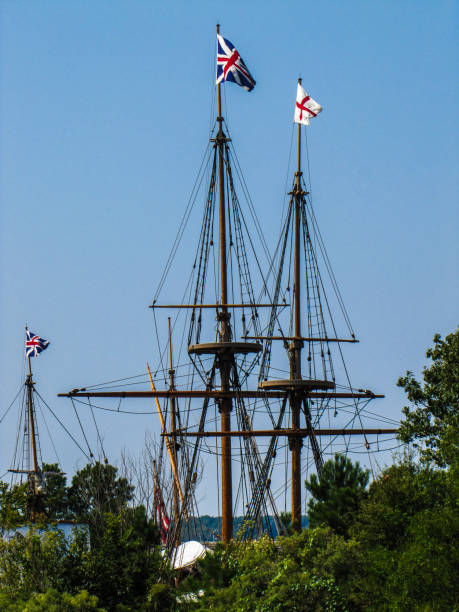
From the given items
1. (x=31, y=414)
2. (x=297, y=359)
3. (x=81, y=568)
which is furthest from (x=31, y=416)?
(x=81, y=568)

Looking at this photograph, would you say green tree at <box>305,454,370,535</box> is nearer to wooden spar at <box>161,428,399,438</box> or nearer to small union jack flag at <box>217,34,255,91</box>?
wooden spar at <box>161,428,399,438</box>

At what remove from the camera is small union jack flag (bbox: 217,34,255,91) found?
66.4m

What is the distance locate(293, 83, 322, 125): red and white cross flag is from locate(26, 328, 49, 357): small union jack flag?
2180 centimetres

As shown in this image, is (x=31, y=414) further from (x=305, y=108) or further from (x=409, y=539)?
(x=409, y=539)

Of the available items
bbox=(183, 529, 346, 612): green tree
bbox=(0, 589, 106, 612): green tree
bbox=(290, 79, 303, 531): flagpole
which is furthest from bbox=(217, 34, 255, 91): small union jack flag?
bbox=(0, 589, 106, 612): green tree

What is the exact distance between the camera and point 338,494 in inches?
2125

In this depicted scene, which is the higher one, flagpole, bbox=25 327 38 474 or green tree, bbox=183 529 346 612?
flagpole, bbox=25 327 38 474

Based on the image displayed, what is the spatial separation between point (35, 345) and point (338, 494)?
3185 cm

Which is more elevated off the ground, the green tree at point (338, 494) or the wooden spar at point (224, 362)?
the wooden spar at point (224, 362)

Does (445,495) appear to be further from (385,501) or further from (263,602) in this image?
(263,602)

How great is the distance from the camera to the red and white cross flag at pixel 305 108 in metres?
73.2

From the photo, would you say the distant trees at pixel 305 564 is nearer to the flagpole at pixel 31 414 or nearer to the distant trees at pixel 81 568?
the distant trees at pixel 81 568

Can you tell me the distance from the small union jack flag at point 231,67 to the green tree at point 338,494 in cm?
2129

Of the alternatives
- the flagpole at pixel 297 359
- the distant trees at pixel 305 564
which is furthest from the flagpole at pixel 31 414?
the distant trees at pixel 305 564
